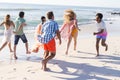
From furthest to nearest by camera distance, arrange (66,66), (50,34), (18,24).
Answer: (18,24), (66,66), (50,34)

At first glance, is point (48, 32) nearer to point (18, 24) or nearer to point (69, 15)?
point (18, 24)

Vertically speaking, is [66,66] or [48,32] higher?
[48,32]

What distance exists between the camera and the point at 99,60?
1041 cm

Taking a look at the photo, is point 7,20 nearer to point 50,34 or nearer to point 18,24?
point 18,24

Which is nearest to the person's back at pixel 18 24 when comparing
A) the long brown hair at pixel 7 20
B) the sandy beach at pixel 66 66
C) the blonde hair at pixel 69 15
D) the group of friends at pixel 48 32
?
the group of friends at pixel 48 32

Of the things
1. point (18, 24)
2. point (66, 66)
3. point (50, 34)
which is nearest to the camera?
point (50, 34)

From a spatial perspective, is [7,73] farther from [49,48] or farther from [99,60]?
[99,60]

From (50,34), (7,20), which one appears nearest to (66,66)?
(50,34)

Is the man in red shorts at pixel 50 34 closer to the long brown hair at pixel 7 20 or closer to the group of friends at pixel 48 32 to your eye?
the group of friends at pixel 48 32

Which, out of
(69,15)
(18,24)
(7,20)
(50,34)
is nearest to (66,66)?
(50,34)

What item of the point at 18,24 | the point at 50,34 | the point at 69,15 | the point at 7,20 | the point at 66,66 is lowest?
the point at 66,66

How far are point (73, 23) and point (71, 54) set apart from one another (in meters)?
1.20

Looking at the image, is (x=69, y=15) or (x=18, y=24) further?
(x=69, y=15)

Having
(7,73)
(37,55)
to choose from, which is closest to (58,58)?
(37,55)
